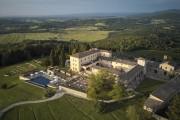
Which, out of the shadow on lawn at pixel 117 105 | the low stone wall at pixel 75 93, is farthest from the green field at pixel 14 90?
the shadow on lawn at pixel 117 105

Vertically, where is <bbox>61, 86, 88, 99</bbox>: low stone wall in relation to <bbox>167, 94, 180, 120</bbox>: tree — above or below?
below

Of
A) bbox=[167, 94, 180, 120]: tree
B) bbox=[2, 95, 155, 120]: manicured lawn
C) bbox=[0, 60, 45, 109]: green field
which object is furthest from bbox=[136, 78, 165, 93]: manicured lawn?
bbox=[0, 60, 45, 109]: green field

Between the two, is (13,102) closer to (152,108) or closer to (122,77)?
(122,77)

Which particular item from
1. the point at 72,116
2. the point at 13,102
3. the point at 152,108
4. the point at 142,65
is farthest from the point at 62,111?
the point at 142,65

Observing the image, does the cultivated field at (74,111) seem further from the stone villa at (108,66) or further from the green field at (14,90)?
the stone villa at (108,66)

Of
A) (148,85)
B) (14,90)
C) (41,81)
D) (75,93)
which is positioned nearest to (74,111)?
(75,93)

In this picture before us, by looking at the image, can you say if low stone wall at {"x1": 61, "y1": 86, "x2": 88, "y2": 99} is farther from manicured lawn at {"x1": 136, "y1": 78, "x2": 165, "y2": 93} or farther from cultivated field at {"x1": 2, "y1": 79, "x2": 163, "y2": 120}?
manicured lawn at {"x1": 136, "y1": 78, "x2": 165, "y2": 93}

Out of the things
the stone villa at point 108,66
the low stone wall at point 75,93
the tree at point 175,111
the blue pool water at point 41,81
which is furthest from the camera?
the blue pool water at point 41,81
